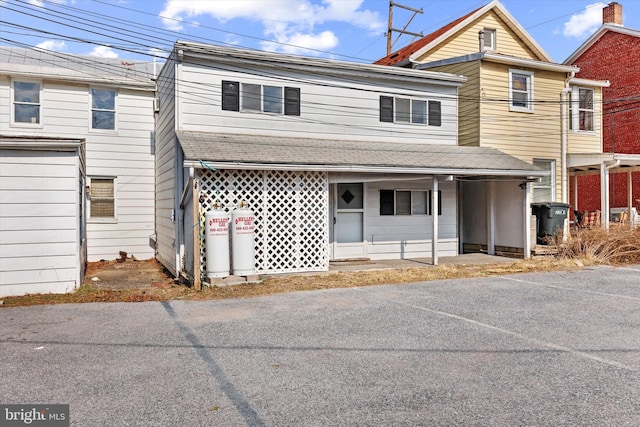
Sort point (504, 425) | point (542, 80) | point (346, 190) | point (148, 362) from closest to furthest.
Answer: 1. point (504, 425)
2. point (148, 362)
3. point (346, 190)
4. point (542, 80)

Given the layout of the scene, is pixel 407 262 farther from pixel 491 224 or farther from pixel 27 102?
pixel 27 102

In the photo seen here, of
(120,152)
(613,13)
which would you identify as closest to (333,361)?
(120,152)

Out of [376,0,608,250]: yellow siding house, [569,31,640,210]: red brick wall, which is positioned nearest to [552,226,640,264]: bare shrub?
[376,0,608,250]: yellow siding house

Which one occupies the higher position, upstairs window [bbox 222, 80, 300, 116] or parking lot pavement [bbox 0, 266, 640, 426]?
upstairs window [bbox 222, 80, 300, 116]

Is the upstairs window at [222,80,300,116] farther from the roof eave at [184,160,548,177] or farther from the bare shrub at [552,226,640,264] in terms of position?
the bare shrub at [552,226,640,264]

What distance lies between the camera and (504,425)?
3.49 meters

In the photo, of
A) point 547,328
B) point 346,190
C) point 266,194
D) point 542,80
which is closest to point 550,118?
point 542,80

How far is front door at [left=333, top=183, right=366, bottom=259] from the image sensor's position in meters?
13.2

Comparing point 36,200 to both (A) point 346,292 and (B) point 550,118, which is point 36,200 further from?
(B) point 550,118

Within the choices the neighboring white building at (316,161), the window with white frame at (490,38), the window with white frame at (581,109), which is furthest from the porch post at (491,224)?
the window with white frame at (490,38)

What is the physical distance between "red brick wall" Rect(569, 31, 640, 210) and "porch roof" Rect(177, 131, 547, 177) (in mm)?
12302

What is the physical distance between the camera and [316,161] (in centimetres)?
1084

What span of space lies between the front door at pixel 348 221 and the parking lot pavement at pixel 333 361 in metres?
5.03

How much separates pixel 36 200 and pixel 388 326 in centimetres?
658
